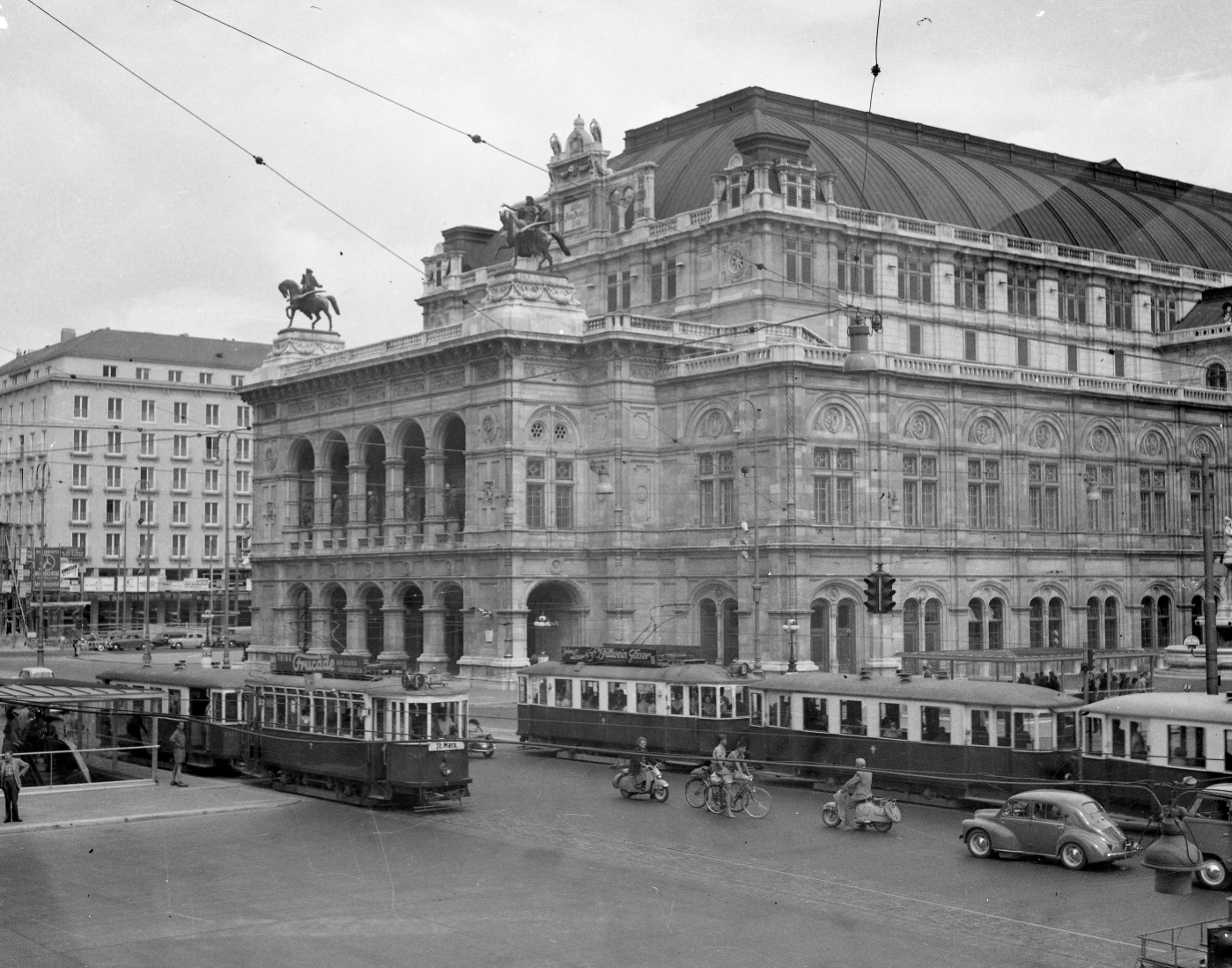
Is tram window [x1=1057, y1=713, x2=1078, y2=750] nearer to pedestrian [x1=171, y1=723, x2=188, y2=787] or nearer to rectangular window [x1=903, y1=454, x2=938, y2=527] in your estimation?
pedestrian [x1=171, y1=723, x2=188, y2=787]

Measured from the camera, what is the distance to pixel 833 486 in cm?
6744

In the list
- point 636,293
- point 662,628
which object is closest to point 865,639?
point 662,628

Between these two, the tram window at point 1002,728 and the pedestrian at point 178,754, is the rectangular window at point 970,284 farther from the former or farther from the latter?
the pedestrian at point 178,754

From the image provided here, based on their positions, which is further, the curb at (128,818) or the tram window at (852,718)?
the tram window at (852,718)

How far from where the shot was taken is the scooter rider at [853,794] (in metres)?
31.7

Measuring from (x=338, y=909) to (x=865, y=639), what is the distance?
4622cm

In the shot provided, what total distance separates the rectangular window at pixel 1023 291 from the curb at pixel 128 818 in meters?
60.2

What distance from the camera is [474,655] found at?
2813 inches

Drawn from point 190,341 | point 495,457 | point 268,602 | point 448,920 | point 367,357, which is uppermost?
point 190,341

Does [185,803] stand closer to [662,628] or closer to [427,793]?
[427,793]

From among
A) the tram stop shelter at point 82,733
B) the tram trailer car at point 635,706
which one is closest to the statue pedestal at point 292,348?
the tram stop shelter at point 82,733

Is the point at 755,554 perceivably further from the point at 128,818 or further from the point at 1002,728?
the point at 128,818

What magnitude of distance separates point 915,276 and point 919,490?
15988 millimetres

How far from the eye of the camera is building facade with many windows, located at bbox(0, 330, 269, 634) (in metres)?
90.3
